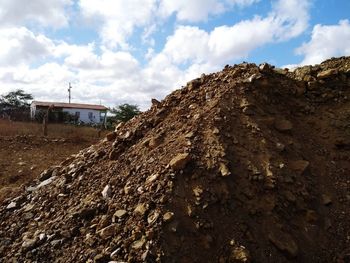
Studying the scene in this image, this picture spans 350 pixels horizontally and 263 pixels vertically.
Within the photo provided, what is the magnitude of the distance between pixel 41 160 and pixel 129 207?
20.6ft

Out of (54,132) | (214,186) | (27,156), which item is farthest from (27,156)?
(214,186)

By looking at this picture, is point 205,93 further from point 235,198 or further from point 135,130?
point 235,198

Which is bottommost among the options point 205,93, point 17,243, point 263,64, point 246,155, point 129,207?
point 17,243

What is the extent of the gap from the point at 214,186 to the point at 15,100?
37892mm

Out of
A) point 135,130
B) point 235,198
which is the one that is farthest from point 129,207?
point 135,130

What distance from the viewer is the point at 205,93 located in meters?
5.68

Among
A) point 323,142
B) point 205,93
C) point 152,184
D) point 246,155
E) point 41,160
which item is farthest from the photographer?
point 41,160

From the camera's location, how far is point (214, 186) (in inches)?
164

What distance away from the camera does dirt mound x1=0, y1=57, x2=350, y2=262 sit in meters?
3.82

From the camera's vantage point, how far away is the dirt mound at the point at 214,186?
382 cm

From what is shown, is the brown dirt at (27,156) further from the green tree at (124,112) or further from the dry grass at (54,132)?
the green tree at (124,112)

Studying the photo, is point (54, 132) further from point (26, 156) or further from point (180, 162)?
point (180, 162)

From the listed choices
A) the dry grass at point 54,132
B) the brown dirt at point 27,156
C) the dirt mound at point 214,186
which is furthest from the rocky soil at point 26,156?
the dirt mound at point 214,186

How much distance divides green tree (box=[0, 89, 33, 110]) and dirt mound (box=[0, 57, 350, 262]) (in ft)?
112
